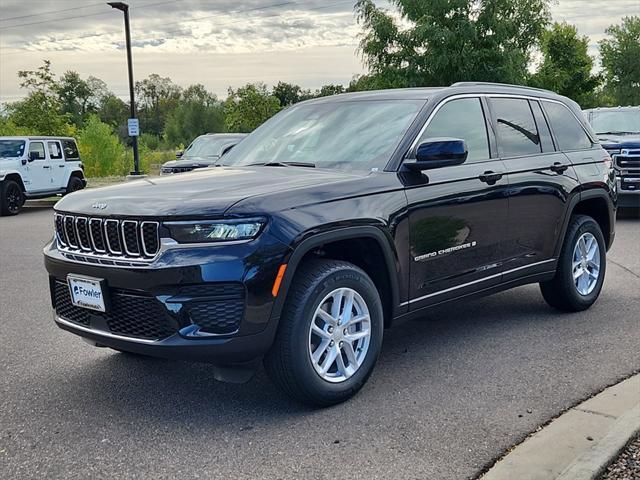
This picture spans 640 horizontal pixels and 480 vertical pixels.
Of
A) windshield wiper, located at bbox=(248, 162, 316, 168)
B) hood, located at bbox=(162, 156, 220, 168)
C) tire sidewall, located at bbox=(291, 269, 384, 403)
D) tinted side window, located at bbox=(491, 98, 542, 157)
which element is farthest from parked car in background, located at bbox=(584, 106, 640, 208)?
tire sidewall, located at bbox=(291, 269, 384, 403)

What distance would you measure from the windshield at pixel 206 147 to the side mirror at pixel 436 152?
1199 cm

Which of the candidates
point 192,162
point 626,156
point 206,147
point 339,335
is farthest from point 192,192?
point 206,147

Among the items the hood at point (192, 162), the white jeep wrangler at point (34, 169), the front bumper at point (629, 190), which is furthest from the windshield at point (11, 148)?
the front bumper at point (629, 190)

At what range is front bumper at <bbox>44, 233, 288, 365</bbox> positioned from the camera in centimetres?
364

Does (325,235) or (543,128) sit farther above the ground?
(543,128)

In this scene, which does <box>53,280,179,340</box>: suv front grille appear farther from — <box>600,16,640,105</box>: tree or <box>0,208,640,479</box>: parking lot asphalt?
<box>600,16,640,105</box>: tree

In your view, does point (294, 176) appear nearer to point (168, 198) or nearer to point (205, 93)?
point (168, 198)

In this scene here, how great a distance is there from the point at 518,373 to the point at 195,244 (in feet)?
7.51

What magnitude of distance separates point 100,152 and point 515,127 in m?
32.1

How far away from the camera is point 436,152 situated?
4469mm

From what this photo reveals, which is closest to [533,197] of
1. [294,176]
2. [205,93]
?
[294,176]

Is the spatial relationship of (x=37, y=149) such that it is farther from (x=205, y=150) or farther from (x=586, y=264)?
(x=586, y=264)

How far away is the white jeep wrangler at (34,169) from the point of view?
56.4 feet

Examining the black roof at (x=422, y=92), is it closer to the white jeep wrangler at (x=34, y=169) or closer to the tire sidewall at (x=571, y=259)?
the tire sidewall at (x=571, y=259)
